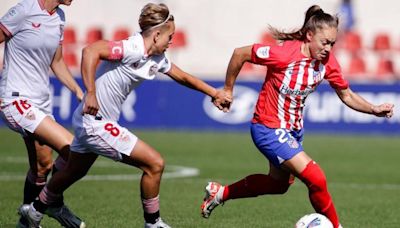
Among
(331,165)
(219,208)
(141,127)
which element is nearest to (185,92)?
(141,127)

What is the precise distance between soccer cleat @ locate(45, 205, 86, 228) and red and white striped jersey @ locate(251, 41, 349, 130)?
6.12 ft

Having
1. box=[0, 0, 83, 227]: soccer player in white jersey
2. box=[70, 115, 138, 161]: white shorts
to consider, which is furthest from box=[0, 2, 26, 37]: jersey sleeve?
box=[70, 115, 138, 161]: white shorts

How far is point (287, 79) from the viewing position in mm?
8969

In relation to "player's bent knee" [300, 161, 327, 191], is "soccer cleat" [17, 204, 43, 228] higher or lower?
lower

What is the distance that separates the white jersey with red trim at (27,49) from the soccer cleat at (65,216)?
100 centimetres

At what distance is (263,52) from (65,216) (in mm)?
2324

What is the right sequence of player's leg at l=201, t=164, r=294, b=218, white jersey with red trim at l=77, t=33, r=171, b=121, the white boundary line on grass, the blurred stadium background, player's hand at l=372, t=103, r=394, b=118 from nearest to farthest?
white jersey with red trim at l=77, t=33, r=171, b=121, player's hand at l=372, t=103, r=394, b=118, player's leg at l=201, t=164, r=294, b=218, the blurred stadium background, the white boundary line on grass

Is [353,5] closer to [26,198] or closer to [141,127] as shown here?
[141,127]

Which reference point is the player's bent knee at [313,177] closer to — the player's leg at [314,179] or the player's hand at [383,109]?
the player's leg at [314,179]

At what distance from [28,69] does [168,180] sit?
568 cm

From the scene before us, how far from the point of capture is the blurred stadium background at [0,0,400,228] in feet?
37.3

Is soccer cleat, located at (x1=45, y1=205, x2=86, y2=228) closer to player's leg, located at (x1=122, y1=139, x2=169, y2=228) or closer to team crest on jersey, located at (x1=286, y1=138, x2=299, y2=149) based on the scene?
player's leg, located at (x1=122, y1=139, x2=169, y2=228)

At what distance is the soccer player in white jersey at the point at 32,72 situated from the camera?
29.3 ft

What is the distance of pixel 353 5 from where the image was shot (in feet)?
104
